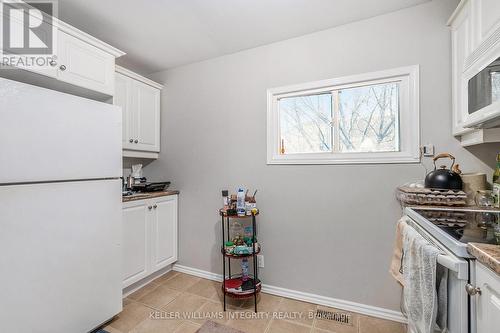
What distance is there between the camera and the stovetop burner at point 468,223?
2.78 ft

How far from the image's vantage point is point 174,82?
2.68 meters

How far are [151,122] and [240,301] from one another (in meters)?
2.20

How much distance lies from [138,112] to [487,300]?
9.45ft

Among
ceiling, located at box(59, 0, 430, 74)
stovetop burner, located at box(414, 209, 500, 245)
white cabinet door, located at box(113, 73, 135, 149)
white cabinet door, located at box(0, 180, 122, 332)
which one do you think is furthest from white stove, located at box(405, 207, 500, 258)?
white cabinet door, located at box(113, 73, 135, 149)

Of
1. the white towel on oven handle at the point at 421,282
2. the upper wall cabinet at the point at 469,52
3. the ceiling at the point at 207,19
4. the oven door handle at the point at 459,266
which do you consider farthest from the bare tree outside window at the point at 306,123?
the oven door handle at the point at 459,266

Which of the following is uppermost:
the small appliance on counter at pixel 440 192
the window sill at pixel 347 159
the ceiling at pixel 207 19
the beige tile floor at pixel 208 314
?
the ceiling at pixel 207 19

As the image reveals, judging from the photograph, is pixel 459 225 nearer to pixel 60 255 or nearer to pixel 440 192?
pixel 440 192

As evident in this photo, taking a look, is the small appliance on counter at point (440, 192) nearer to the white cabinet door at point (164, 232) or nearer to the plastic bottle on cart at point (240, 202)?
the plastic bottle on cart at point (240, 202)

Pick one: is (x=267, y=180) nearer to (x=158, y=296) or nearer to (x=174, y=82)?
(x=158, y=296)

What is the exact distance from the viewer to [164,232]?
2406 mm

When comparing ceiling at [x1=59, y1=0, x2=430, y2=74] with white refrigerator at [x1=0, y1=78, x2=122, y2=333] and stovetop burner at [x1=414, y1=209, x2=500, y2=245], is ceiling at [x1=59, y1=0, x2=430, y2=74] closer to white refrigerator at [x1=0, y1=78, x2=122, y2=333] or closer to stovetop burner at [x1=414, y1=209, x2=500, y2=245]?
white refrigerator at [x1=0, y1=78, x2=122, y2=333]

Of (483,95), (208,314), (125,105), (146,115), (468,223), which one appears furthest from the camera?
(146,115)

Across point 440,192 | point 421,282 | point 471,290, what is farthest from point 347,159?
point 471,290

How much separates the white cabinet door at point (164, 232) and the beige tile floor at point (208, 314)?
11.3 inches
